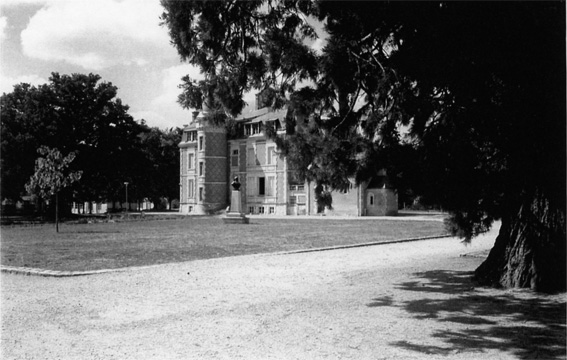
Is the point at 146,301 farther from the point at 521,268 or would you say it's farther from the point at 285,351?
the point at 521,268

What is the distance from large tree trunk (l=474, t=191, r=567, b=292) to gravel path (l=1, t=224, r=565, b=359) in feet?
1.64

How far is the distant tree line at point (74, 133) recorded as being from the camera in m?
38.7

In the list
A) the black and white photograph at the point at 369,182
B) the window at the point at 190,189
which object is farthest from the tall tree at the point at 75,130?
the black and white photograph at the point at 369,182

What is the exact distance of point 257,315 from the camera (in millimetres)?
6668

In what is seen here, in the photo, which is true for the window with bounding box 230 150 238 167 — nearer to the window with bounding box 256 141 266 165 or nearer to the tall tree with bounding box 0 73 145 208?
the window with bounding box 256 141 266 165

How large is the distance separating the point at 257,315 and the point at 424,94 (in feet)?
12.9

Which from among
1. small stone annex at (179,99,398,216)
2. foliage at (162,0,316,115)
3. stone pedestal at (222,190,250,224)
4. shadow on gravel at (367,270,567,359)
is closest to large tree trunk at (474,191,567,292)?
shadow on gravel at (367,270,567,359)

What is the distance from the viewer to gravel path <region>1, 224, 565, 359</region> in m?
5.15

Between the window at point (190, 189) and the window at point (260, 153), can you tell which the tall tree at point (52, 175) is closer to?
the window at point (260, 153)

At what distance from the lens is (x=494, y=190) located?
891 cm

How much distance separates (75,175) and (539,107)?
21.4 m

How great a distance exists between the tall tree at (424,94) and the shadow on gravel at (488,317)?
2.89 feet

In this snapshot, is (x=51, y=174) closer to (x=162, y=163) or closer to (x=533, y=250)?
(x=533, y=250)

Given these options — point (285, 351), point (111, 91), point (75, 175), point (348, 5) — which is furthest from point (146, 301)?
point (111, 91)
